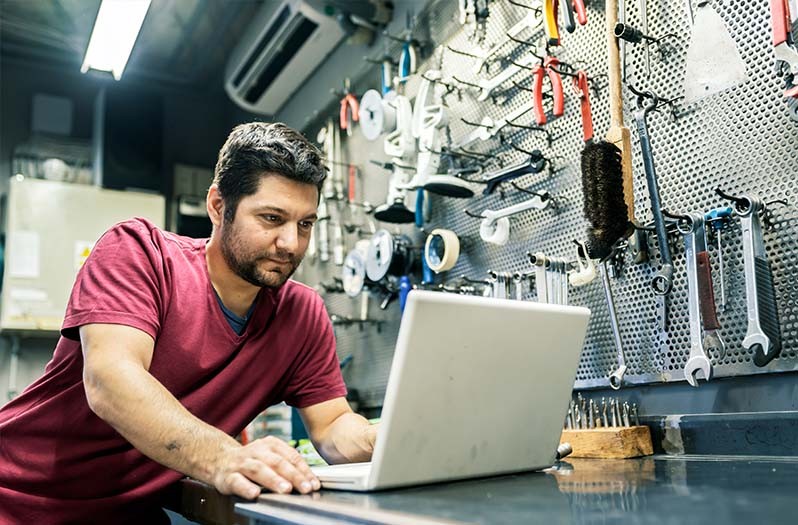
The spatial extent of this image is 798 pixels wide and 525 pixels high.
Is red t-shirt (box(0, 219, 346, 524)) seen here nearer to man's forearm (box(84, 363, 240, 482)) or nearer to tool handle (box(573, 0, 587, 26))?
man's forearm (box(84, 363, 240, 482))

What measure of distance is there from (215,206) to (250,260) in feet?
0.67

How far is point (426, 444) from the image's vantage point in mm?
872

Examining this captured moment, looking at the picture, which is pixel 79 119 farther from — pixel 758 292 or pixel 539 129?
pixel 758 292

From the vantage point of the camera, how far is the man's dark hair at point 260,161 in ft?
4.63

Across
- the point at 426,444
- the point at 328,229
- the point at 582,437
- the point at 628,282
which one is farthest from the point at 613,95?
the point at 328,229

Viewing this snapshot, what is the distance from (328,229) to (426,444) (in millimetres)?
2346

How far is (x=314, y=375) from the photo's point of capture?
1.55 m

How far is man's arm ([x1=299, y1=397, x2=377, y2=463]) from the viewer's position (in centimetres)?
133

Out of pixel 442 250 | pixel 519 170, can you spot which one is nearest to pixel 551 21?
pixel 519 170

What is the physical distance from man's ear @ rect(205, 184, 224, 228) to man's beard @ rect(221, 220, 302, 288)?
0.07 metres

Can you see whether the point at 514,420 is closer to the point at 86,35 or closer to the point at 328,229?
the point at 328,229

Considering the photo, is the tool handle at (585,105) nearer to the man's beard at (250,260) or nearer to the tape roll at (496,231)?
the tape roll at (496,231)

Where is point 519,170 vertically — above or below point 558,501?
above

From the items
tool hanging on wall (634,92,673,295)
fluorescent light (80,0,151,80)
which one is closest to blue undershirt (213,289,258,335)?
tool hanging on wall (634,92,673,295)
